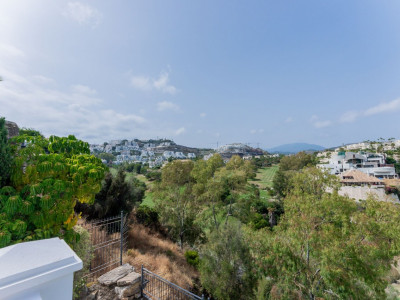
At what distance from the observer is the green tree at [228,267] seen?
7.07 m

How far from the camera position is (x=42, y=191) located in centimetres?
330

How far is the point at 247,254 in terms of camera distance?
7148 millimetres

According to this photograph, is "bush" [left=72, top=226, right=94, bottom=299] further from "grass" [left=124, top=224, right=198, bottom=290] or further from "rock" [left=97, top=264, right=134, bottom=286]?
"grass" [left=124, top=224, right=198, bottom=290]

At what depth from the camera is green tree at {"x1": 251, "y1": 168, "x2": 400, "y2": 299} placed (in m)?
4.69

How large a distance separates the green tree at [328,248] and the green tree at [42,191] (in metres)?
5.32

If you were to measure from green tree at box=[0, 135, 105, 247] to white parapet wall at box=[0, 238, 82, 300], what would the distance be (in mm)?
1750

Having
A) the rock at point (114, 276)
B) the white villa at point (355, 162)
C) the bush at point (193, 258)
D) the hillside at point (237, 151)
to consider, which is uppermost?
the hillside at point (237, 151)

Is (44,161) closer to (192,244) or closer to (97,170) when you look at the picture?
(97,170)

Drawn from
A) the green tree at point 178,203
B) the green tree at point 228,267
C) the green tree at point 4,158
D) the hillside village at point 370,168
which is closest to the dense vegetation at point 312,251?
the green tree at point 228,267

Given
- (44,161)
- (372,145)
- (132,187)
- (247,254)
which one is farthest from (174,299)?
(372,145)

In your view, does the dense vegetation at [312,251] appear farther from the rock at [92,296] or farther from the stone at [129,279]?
the rock at [92,296]

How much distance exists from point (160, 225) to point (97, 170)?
11.5 m

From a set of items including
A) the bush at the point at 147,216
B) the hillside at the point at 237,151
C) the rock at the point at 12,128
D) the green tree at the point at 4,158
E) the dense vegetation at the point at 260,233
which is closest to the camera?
the dense vegetation at the point at 260,233

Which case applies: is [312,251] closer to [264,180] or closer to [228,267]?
[228,267]
